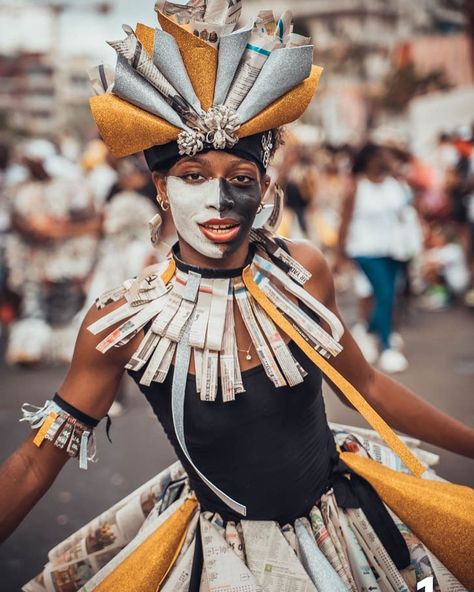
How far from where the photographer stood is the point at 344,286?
37.2ft

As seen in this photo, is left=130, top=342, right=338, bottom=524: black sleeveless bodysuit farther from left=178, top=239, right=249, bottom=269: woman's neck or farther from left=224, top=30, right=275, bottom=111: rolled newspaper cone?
left=224, top=30, right=275, bottom=111: rolled newspaper cone

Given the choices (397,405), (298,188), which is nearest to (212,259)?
(397,405)

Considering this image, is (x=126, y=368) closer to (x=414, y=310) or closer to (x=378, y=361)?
(x=378, y=361)

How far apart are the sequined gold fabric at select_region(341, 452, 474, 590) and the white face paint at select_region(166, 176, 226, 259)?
812 mm

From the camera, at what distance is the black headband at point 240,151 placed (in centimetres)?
190

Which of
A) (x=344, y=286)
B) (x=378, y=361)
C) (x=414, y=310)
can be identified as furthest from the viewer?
(x=344, y=286)

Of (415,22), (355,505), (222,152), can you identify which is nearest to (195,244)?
(222,152)

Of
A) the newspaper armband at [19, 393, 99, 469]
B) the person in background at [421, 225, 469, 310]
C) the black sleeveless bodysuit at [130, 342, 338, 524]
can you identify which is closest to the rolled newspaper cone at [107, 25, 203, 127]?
the black sleeveless bodysuit at [130, 342, 338, 524]

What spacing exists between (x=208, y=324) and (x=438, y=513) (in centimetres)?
81

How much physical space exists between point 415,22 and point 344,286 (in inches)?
2491

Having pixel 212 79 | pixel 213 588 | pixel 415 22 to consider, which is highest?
pixel 415 22

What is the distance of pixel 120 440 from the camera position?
5.37 meters

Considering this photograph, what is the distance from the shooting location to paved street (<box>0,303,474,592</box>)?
401 cm

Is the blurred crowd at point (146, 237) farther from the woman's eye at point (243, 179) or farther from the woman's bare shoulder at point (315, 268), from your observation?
the woman's eye at point (243, 179)
